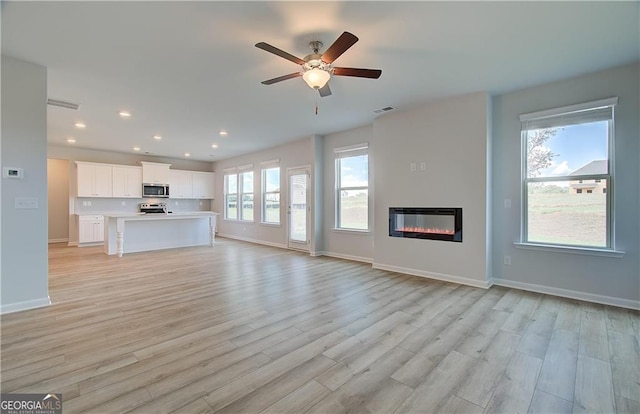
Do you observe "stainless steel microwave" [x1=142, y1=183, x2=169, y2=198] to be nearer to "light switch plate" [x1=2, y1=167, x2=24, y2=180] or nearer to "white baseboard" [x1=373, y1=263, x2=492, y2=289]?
"light switch plate" [x1=2, y1=167, x2=24, y2=180]

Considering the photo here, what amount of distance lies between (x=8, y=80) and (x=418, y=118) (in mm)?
5181

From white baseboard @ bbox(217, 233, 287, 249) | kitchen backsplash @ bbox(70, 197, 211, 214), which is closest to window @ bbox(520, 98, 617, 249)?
white baseboard @ bbox(217, 233, 287, 249)

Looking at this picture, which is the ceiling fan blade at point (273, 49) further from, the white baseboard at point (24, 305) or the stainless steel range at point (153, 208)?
the stainless steel range at point (153, 208)

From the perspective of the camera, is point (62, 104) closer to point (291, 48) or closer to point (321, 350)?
point (291, 48)

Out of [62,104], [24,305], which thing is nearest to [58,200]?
[62,104]

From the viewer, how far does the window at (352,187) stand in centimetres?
580

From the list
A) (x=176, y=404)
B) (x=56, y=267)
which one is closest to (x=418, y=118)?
(x=176, y=404)

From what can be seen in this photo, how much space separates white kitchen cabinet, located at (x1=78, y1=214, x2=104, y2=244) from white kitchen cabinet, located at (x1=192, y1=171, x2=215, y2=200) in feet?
9.44

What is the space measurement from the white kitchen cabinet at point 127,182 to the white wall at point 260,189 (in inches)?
A: 97.1

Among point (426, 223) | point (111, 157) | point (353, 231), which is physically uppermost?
point (111, 157)

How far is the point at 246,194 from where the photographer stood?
9.01 meters

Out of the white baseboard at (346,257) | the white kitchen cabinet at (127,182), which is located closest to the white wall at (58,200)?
the white kitchen cabinet at (127,182)

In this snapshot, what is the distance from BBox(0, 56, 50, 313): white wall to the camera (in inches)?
117

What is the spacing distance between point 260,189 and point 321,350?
6.48m
